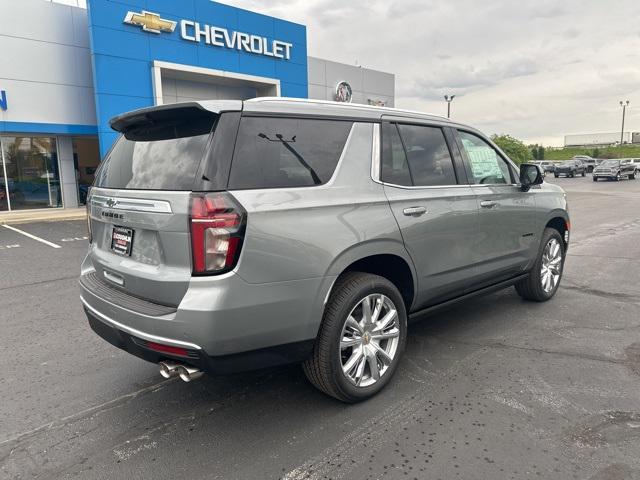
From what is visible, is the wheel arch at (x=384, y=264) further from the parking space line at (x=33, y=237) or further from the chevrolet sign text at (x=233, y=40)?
the chevrolet sign text at (x=233, y=40)

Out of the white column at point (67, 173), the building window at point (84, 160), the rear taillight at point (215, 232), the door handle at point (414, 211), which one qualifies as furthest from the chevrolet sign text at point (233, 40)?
the rear taillight at point (215, 232)

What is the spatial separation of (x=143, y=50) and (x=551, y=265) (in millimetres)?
16428

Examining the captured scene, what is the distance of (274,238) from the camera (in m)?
2.64

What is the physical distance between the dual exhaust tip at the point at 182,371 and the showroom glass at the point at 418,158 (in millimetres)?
1759

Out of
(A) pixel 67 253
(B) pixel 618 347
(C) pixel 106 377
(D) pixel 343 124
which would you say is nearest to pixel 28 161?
(A) pixel 67 253

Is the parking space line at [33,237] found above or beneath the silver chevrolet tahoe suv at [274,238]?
beneath

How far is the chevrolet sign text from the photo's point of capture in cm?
1836

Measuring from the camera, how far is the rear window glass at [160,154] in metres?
2.70

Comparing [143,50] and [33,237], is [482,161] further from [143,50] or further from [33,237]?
[143,50]

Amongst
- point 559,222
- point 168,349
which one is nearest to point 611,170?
point 559,222

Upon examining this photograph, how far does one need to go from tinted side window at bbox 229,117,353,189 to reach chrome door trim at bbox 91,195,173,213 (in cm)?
40

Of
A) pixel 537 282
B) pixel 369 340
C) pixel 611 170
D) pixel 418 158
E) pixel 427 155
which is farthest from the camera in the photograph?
pixel 611 170

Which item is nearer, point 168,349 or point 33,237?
point 168,349

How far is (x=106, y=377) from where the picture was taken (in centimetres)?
373
